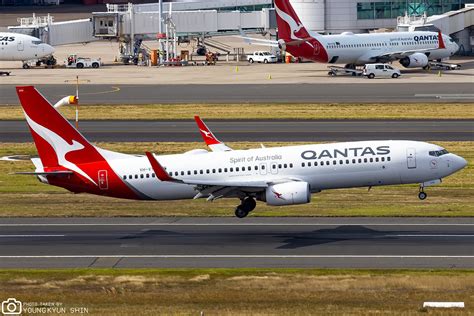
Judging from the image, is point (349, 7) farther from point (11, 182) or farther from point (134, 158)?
point (134, 158)

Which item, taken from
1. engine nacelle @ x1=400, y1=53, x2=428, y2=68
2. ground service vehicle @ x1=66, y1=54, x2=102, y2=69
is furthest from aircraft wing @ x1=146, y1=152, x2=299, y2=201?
ground service vehicle @ x1=66, y1=54, x2=102, y2=69

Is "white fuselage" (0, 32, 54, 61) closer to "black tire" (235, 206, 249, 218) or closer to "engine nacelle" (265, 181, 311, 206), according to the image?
"black tire" (235, 206, 249, 218)

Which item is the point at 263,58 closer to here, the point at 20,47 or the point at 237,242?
the point at 20,47

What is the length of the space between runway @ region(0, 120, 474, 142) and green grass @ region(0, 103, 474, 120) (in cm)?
319

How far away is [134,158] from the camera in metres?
59.2

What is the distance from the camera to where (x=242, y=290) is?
4491 cm

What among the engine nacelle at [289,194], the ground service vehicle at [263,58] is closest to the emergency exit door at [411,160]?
the engine nacelle at [289,194]

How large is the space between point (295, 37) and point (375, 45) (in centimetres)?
1189

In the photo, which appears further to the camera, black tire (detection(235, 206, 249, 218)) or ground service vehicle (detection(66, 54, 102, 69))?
ground service vehicle (detection(66, 54, 102, 69))

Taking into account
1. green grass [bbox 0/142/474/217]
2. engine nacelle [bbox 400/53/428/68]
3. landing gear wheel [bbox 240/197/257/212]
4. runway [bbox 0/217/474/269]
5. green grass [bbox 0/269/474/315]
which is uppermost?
engine nacelle [bbox 400/53/428/68]

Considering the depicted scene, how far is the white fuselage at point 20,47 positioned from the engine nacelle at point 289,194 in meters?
112

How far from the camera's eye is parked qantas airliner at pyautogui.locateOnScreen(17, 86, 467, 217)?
5712 centimetres

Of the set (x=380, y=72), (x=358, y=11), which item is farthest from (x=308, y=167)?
(x=358, y=11)

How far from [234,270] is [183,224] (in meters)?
12.2
